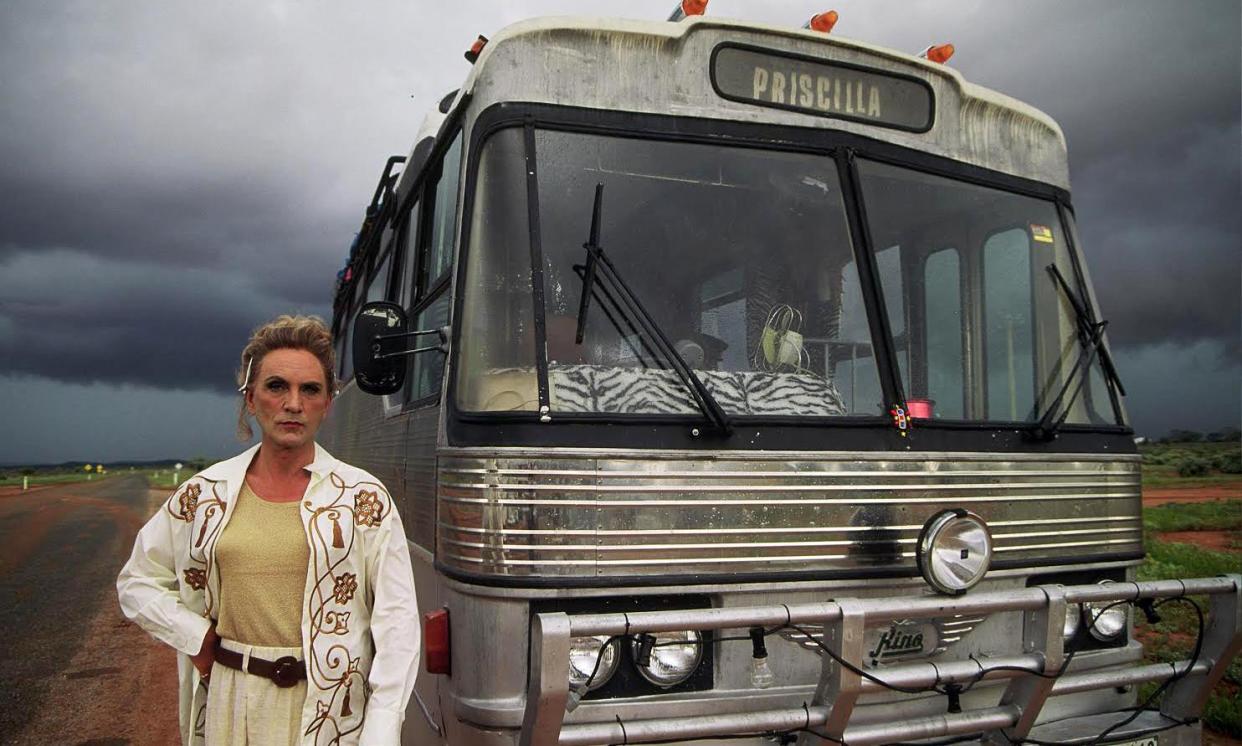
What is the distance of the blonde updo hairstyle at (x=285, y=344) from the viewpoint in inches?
103

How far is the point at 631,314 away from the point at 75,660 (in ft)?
26.1

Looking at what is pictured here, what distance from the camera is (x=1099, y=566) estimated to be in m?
3.94

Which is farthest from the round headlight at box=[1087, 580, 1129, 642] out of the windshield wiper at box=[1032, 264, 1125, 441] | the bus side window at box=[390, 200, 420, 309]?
the bus side window at box=[390, 200, 420, 309]

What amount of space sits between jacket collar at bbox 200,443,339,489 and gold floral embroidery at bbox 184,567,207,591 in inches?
9.1

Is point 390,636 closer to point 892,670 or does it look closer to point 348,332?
point 892,670

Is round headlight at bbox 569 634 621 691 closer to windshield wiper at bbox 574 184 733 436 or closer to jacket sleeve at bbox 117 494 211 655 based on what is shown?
windshield wiper at bbox 574 184 733 436

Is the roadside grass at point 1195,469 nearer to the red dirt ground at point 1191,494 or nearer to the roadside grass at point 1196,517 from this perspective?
the red dirt ground at point 1191,494

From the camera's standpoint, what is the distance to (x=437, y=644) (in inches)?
130

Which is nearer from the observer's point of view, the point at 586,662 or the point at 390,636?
the point at 390,636

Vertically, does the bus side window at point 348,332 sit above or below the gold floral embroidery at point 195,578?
above

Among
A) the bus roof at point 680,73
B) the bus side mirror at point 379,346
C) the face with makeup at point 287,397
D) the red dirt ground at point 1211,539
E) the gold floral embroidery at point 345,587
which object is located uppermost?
the bus roof at point 680,73

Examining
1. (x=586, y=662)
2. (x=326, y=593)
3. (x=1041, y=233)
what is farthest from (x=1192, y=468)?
(x=326, y=593)

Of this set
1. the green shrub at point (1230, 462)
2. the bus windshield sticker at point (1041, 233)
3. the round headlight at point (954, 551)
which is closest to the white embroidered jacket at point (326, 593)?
the round headlight at point (954, 551)

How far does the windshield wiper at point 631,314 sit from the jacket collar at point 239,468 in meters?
0.99
